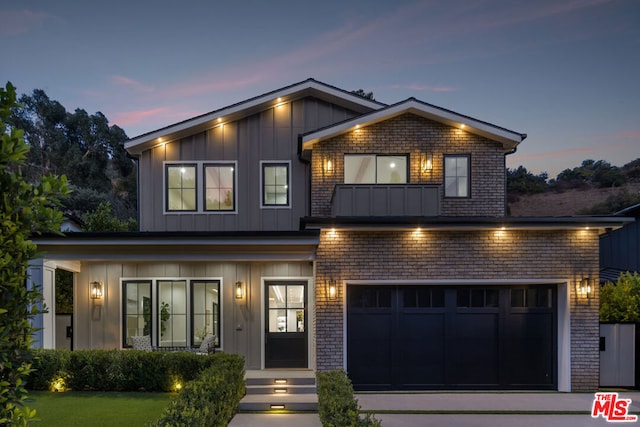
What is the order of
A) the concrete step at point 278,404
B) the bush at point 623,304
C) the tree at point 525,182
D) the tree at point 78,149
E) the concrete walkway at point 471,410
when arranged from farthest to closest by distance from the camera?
the tree at point 525,182 < the tree at point 78,149 < the bush at point 623,304 < the concrete step at point 278,404 < the concrete walkway at point 471,410

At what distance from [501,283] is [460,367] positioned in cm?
234

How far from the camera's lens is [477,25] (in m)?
21.7

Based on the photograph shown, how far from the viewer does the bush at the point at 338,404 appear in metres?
6.44

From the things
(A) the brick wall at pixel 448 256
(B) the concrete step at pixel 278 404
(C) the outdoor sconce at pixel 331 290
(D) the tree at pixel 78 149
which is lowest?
(B) the concrete step at pixel 278 404

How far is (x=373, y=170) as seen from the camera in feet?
44.6

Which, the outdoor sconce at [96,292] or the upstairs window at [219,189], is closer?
the outdoor sconce at [96,292]

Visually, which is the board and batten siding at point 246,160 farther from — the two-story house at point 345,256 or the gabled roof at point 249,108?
the gabled roof at point 249,108

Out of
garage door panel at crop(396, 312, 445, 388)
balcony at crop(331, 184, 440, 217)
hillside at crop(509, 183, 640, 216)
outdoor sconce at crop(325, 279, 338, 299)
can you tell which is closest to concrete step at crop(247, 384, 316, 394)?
outdoor sconce at crop(325, 279, 338, 299)

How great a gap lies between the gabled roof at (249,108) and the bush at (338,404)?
7.89 metres

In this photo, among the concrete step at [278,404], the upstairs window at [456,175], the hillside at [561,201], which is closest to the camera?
the concrete step at [278,404]

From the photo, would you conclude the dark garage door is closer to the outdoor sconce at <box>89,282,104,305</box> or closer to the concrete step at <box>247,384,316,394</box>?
the concrete step at <box>247,384,316,394</box>

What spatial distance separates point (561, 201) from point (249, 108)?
43.3m

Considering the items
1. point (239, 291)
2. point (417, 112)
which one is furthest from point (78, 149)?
point (417, 112)

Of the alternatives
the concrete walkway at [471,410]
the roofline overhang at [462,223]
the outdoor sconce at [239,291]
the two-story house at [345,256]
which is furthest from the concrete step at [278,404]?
the roofline overhang at [462,223]
